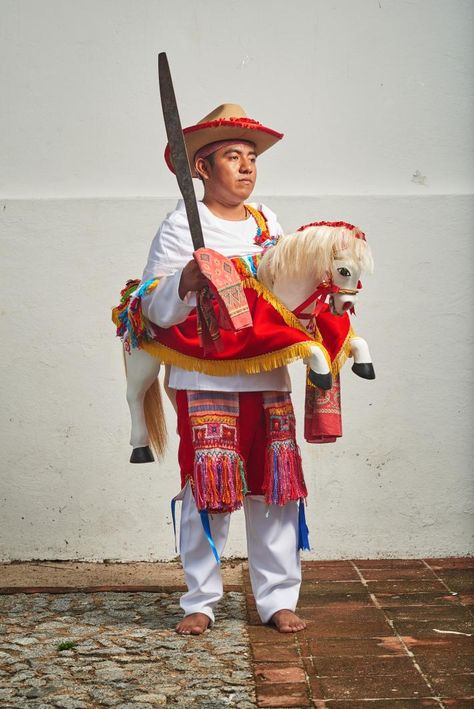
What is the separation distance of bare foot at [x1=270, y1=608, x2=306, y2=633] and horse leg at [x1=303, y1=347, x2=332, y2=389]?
866mm

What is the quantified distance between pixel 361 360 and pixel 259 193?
147cm

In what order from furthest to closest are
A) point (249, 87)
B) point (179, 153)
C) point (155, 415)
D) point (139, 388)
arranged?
point (249, 87) → point (155, 415) → point (139, 388) → point (179, 153)

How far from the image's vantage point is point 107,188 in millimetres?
4727

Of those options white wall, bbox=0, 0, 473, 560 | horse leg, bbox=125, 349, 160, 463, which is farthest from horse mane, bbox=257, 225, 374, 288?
white wall, bbox=0, 0, 473, 560

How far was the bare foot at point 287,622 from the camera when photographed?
3.57 metres

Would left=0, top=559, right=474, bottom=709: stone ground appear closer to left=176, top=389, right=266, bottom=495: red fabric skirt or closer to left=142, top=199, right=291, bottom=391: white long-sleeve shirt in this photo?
left=176, top=389, right=266, bottom=495: red fabric skirt

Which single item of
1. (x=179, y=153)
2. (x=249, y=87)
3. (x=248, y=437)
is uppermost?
(x=249, y=87)

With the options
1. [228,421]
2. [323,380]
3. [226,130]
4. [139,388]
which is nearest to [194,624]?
[228,421]

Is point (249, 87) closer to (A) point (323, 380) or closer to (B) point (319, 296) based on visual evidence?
(B) point (319, 296)

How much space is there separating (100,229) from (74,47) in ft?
2.72

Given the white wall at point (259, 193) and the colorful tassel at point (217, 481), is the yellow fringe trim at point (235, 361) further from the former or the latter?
the white wall at point (259, 193)

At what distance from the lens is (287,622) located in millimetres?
3582

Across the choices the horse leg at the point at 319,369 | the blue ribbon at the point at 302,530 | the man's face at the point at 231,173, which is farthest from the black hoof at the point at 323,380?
the man's face at the point at 231,173

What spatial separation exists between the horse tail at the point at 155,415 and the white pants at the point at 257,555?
0.28 metres
